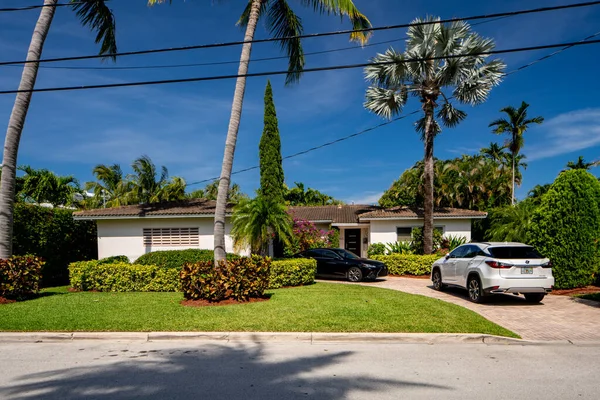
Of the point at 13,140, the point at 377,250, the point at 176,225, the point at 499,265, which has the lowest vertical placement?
the point at 377,250

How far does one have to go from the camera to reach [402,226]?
73.0 ft

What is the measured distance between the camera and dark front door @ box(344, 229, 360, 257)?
84.5ft

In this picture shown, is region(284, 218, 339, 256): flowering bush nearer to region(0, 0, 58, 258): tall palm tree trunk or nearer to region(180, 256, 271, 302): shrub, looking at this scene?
region(180, 256, 271, 302): shrub

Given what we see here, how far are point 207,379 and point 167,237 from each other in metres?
15.7

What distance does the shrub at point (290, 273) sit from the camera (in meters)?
14.1

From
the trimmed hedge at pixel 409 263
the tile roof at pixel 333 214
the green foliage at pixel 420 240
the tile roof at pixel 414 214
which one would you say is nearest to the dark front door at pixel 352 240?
the tile roof at pixel 333 214

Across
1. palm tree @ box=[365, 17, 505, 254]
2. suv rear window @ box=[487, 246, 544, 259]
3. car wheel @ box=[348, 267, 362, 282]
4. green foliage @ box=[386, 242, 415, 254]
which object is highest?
palm tree @ box=[365, 17, 505, 254]

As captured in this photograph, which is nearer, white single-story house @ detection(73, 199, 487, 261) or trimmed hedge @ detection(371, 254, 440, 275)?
trimmed hedge @ detection(371, 254, 440, 275)

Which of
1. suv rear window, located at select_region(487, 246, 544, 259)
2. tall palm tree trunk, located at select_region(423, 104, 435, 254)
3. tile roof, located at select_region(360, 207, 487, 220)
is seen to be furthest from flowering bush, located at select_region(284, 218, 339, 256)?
suv rear window, located at select_region(487, 246, 544, 259)

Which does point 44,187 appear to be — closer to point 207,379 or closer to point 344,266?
point 344,266

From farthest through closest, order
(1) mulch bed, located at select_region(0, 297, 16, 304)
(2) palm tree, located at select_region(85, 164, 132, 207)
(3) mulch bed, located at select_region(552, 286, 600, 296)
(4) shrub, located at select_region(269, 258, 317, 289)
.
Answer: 1. (2) palm tree, located at select_region(85, 164, 132, 207)
2. (4) shrub, located at select_region(269, 258, 317, 289)
3. (3) mulch bed, located at select_region(552, 286, 600, 296)
4. (1) mulch bed, located at select_region(0, 297, 16, 304)

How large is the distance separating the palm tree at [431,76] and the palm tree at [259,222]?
840cm

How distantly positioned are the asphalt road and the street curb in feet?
0.61

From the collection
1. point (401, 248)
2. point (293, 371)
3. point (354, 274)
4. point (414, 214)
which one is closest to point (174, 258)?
point (354, 274)
